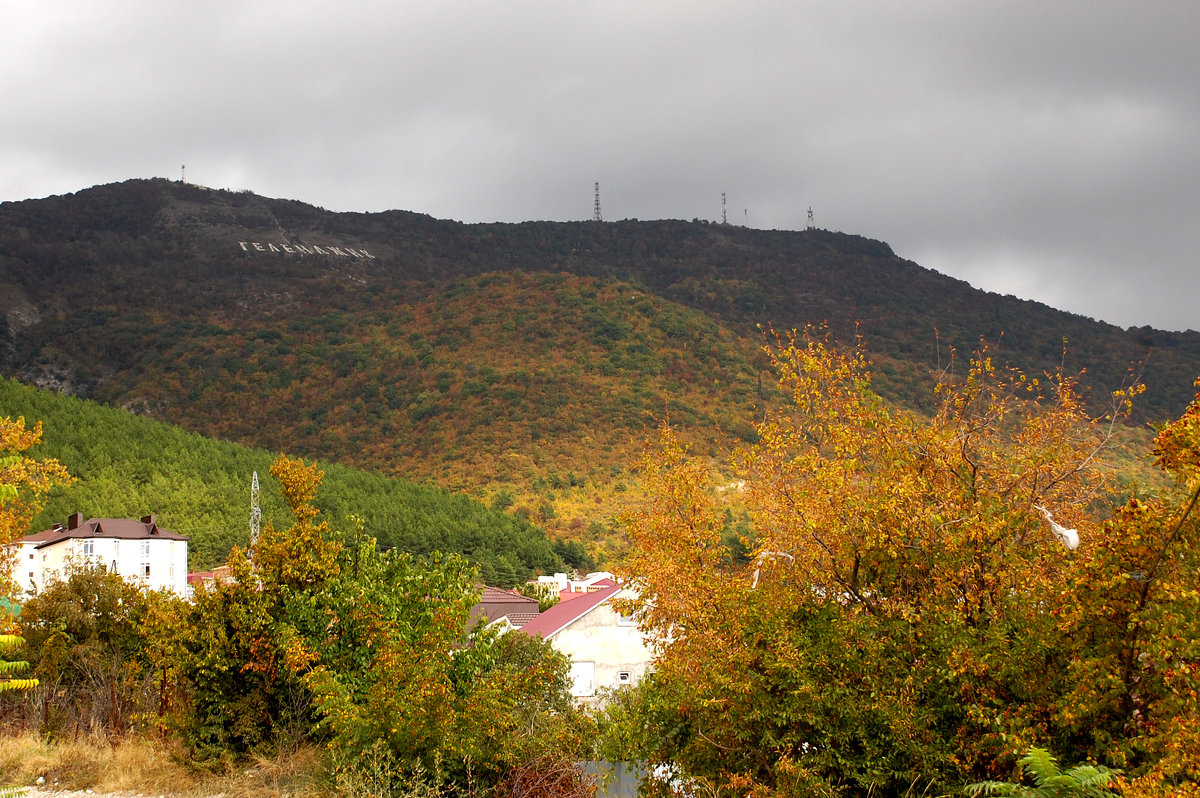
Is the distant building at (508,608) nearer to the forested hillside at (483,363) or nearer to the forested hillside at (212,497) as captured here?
the forested hillside at (212,497)

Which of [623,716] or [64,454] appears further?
[64,454]

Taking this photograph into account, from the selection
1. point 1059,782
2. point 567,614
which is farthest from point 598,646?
point 1059,782

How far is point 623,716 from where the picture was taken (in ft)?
43.4

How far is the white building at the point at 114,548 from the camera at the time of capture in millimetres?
66875

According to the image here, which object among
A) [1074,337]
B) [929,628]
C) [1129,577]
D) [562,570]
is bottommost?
[562,570]

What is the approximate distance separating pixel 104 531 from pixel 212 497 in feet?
59.7

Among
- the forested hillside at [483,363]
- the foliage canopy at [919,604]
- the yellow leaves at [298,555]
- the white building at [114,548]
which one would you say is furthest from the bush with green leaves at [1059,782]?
the forested hillside at [483,363]

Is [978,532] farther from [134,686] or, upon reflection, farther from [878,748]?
[134,686]

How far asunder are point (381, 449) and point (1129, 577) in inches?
4797

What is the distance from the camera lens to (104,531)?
2702 inches

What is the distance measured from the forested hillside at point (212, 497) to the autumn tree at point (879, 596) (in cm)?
6350

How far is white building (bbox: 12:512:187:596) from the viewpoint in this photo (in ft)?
219

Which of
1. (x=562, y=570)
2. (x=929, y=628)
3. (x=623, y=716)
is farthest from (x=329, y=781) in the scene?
(x=562, y=570)

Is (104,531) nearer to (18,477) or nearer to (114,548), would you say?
(114,548)
